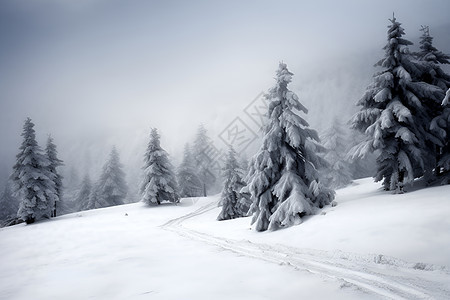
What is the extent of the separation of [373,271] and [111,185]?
183 feet

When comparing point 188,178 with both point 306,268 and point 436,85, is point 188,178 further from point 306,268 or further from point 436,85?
point 306,268

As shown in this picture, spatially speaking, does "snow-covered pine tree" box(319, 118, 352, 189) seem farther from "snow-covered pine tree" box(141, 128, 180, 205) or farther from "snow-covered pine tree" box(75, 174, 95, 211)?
"snow-covered pine tree" box(75, 174, 95, 211)

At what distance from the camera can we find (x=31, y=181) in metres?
31.3

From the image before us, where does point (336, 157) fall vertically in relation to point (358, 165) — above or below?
above

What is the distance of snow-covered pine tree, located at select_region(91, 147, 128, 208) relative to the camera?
53125 mm

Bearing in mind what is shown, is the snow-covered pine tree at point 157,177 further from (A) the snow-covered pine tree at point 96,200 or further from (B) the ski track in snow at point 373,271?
(B) the ski track in snow at point 373,271

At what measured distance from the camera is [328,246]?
940 centimetres

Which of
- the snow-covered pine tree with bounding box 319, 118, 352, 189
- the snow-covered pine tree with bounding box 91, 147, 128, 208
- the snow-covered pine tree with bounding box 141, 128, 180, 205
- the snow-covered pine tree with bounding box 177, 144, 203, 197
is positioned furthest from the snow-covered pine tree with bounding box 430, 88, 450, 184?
the snow-covered pine tree with bounding box 91, 147, 128, 208

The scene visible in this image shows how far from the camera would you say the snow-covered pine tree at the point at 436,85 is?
14.6 metres

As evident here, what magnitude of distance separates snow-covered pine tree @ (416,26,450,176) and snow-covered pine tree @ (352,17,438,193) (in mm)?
610

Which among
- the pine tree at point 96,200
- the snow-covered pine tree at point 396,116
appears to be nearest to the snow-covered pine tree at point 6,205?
the pine tree at point 96,200

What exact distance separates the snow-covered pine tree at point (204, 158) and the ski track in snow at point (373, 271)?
4845 centimetres

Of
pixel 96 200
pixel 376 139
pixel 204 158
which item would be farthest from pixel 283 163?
pixel 96 200

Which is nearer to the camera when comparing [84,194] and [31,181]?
[31,181]
